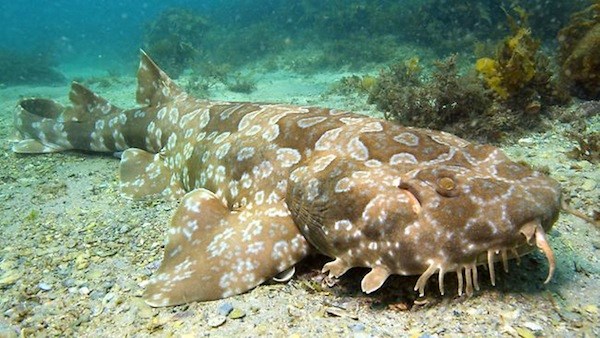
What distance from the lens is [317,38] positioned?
24.8 meters

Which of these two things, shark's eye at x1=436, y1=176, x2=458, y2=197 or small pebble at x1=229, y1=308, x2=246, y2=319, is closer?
shark's eye at x1=436, y1=176, x2=458, y2=197

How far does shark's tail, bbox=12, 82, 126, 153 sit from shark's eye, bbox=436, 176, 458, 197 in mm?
5925

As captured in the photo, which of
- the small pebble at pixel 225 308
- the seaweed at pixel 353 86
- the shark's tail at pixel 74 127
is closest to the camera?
the small pebble at pixel 225 308

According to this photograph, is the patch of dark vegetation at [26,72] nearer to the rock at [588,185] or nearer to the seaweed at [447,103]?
the seaweed at [447,103]

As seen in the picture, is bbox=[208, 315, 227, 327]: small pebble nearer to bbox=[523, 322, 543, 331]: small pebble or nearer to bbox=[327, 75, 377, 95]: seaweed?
bbox=[523, 322, 543, 331]: small pebble

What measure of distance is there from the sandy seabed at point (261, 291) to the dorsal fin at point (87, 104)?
2300mm

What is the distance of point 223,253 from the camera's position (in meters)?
3.68

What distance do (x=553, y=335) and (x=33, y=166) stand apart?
795 cm

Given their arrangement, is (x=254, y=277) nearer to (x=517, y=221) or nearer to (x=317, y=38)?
(x=517, y=221)

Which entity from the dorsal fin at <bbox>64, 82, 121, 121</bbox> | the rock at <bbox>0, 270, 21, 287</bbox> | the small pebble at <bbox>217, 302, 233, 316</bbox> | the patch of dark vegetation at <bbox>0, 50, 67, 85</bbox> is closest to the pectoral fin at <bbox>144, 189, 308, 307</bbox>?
Result: the small pebble at <bbox>217, 302, 233, 316</bbox>

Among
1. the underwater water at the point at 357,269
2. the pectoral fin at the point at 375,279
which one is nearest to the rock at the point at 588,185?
the underwater water at the point at 357,269

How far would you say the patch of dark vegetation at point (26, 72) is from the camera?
2360cm

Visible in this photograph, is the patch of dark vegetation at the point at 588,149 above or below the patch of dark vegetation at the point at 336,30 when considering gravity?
below

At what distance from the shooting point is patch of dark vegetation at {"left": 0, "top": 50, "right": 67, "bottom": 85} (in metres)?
23.6
